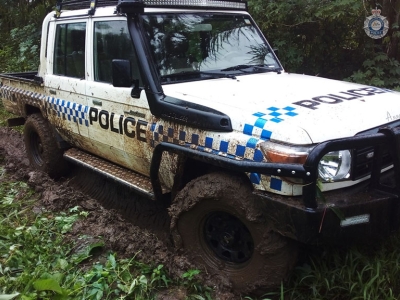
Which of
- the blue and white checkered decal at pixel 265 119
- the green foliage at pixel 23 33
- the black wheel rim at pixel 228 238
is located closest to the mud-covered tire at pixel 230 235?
the black wheel rim at pixel 228 238

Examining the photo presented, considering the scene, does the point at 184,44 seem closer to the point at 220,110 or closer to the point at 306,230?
the point at 220,110

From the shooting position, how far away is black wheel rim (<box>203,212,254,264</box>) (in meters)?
3.07

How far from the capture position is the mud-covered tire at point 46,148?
5.38 m

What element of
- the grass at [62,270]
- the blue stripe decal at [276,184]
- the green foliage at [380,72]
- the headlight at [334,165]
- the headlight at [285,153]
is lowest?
the grass at [62,270]

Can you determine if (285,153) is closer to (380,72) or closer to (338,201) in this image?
(338,201)

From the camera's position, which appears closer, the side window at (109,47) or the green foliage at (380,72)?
the side window at (109,47)

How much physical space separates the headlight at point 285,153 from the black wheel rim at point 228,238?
0.60 metres

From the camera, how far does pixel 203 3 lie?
413cm

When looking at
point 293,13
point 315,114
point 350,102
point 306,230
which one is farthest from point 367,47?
point 306,230

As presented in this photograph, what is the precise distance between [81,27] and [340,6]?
328 centimetres

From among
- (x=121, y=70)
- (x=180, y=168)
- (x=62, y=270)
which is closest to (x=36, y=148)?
(x=121, y=70)

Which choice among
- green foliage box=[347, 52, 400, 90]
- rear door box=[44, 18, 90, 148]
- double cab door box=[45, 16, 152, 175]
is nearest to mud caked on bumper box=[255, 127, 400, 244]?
double cab door box=[45, 16, 152, 175]

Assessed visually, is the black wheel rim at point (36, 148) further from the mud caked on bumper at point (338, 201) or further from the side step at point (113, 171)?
the mud caked on bumper at point (338, 201)

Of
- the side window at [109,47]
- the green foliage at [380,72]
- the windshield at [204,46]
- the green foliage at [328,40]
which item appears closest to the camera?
the windshield at [204,46]
